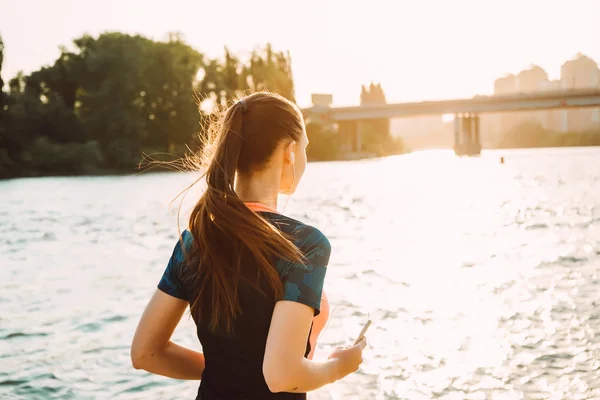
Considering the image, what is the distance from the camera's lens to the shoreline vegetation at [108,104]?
6738 centimetres

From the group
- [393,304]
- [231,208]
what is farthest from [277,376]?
[393,304]

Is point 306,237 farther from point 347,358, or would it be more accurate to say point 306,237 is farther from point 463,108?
point 463,108

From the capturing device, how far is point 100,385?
8.20 meters

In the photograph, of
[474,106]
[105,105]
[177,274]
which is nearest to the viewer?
[177,274]

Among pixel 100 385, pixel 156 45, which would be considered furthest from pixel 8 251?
pixel 156 45

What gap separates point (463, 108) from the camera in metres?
95.1

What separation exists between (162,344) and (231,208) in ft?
1.87

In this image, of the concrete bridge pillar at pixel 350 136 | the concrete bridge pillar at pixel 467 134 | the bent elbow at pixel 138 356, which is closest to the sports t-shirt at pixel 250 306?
the bent elbow at pixel 138 356

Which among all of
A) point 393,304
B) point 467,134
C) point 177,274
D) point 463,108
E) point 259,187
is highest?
point 463,108

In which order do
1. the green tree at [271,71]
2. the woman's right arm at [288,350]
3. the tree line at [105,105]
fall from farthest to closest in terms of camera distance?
the green tree at [271,71], the tree line at [105,105], the woman's right arm at [288,350]

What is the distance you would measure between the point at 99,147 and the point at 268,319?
71.2 m

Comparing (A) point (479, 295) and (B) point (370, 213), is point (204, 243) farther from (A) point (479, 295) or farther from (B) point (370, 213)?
(B) point (370, 213)

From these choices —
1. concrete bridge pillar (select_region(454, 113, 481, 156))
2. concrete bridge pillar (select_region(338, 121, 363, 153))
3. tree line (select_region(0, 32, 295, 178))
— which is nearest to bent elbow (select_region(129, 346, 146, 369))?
tree line (select_region(0, 32, 295, 178))

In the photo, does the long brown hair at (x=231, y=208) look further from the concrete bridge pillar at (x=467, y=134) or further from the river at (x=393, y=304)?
the concrete bridge pillar at (x=467, y=134)
